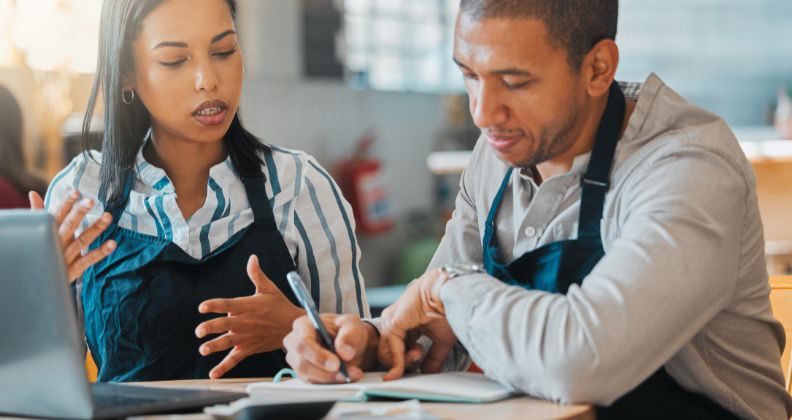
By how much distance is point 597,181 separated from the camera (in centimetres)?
163

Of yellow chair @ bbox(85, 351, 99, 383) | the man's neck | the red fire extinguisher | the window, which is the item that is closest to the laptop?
the man's neck

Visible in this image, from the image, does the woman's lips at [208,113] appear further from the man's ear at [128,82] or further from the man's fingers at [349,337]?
the man's fingers at [349,337]

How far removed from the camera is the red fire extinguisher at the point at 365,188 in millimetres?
8531

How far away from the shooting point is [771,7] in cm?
1274

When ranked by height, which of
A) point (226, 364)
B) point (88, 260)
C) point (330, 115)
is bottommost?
point (330, 115)

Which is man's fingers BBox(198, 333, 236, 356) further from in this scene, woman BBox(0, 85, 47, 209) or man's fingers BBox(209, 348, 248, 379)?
woman BBox(0, 85, 47, 209)

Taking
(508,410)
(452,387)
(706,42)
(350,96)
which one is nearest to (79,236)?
(452,387)

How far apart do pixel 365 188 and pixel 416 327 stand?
6880 millimetres

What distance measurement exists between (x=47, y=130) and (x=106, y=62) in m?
3.71

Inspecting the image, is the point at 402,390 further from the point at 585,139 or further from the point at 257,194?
the point at 257,194

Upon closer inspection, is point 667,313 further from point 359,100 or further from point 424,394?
point 359,100

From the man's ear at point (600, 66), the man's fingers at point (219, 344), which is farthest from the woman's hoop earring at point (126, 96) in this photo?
the man's ear at point (600, 66)

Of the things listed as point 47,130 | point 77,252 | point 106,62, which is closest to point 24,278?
point 77,252

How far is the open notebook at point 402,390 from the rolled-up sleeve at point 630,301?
0.04m
